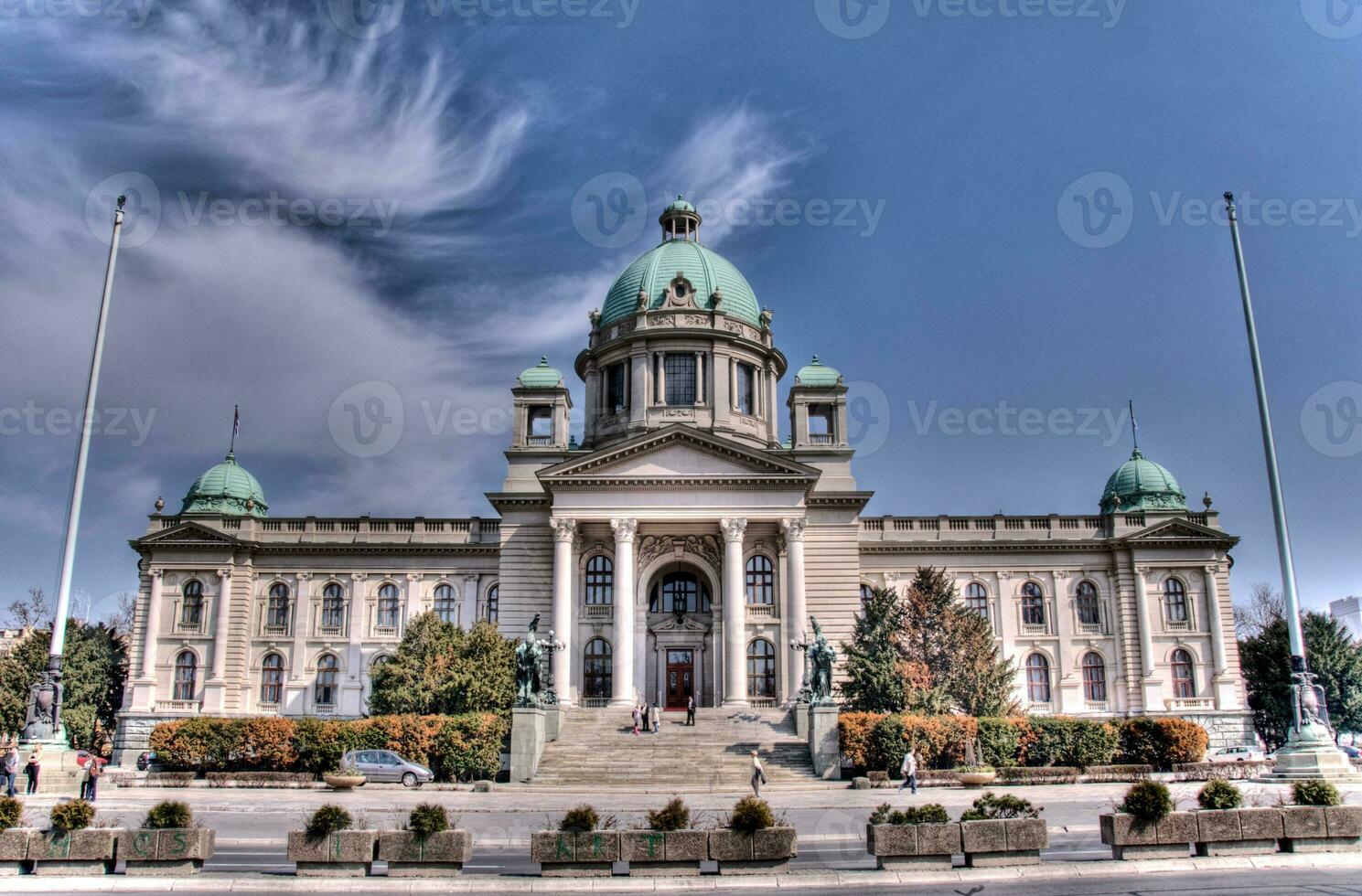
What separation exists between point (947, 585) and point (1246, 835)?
30.1 metres

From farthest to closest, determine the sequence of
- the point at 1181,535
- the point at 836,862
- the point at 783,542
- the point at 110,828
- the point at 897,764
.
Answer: the point at 1181,535
the point at 783,542
the point at 897,764
the point at 836,862
the point at 110,828

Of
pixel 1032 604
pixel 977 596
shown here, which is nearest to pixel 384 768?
pixel 977 596

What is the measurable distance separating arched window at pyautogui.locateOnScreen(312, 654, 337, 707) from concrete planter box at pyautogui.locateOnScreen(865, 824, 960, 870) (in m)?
45.4

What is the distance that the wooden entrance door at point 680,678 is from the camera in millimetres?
53688

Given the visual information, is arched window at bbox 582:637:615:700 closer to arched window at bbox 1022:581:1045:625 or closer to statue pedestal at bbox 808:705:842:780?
statue pedestal at bbox 808:705:842:780

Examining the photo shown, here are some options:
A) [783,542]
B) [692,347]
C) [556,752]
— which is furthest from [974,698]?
[692,347]

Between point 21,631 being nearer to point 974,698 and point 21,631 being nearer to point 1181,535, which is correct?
point 974,698

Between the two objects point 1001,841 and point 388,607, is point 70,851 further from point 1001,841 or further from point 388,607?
point 388,607

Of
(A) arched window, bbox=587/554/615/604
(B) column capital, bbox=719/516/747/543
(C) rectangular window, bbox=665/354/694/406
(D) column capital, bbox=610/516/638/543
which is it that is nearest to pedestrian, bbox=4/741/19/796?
(D) column capital, bbox=610/516/638/543

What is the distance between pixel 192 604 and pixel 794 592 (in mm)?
31745

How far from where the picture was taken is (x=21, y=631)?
75.2m

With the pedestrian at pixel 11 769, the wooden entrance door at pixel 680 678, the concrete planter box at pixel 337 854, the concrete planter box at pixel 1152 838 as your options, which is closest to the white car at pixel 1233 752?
the wooden entrance door at pixel 680 678

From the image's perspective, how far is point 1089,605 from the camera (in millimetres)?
58000

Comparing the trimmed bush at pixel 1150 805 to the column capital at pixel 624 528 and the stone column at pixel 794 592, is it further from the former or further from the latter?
the column capital at pixel 624 528
